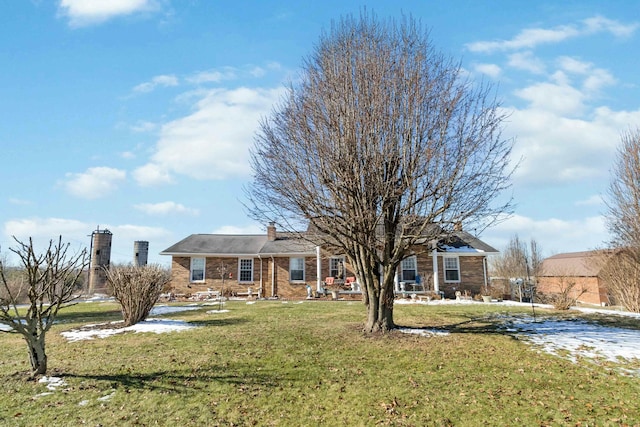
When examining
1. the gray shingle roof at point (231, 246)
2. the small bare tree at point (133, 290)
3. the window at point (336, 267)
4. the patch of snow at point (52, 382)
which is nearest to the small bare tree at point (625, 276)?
the window at point (336, 267)

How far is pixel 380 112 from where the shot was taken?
9.27 m

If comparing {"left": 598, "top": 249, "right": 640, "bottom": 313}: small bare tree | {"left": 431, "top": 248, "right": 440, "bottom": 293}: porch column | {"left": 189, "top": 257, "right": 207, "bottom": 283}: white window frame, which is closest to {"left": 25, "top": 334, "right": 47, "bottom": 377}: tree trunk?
{"left": 189, "top": 257, "right": 207, "bottom": 283}: white window frame

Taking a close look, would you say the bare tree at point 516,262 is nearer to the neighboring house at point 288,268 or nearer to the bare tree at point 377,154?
the neighboring house at point 288,268

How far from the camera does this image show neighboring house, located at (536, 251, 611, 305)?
29386 mm

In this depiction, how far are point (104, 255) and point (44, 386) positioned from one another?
29.7m

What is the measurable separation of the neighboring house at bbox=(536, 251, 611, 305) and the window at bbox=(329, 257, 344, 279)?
13.3m

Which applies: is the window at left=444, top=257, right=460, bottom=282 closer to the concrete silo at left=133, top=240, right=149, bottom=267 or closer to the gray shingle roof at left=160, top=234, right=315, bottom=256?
the gray shingle roof at left=160, top=234, right=315, bottom=256

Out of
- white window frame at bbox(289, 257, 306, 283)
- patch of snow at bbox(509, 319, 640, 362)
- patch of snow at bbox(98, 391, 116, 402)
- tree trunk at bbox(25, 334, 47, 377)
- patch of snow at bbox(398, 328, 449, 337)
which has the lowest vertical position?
patch of snow at bbox(98, 391, 116, 402)

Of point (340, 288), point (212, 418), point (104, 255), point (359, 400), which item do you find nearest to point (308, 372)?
point (359, 400)

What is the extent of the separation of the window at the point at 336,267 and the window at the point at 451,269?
21.1ft

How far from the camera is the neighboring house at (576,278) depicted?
29.4 metres

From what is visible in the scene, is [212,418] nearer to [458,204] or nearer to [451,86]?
[458,204]

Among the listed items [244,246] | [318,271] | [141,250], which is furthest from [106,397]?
[141,250]

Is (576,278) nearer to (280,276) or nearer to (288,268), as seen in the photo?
(288,268)
